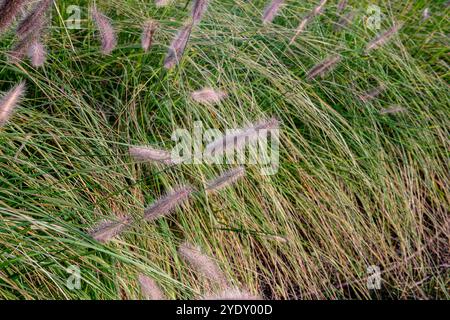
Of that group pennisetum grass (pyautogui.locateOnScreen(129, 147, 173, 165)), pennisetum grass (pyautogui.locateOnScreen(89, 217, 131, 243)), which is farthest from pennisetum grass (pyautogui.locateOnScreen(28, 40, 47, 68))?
pennisetum grass (pyautogui.locateOnScreen(89, 217, 131, 243))

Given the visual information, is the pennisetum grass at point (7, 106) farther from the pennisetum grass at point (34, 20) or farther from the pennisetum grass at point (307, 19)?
the pennisetum grass at point (307, 19)

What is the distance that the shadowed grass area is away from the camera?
216 centimetres

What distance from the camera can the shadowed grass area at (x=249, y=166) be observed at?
2.16m

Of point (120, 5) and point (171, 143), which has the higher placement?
point (120, 5)

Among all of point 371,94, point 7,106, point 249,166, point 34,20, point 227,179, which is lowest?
point 227,179

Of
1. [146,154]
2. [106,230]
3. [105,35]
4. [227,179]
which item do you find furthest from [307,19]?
[106,230]

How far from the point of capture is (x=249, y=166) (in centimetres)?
251

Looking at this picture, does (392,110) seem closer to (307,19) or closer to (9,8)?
(307,19)

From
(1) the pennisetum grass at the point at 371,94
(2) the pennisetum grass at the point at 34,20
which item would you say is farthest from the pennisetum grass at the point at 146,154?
(1) the pennisetum grass at the point at 371,94

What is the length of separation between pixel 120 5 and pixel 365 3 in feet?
4.66

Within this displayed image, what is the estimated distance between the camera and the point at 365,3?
3.60 metres

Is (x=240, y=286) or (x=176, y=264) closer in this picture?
(x=176, y=264)

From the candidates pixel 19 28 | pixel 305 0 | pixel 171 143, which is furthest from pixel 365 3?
pixel 19 28

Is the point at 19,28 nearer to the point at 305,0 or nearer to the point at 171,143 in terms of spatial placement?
the point at 171,143
